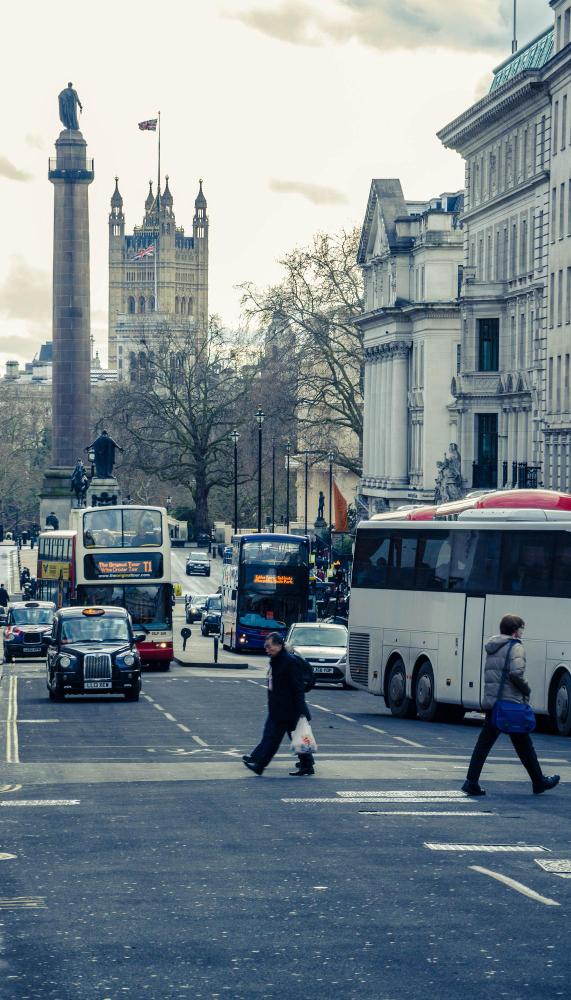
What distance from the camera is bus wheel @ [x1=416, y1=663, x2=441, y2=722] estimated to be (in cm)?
2592

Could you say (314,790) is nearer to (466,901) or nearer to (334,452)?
(466,901)

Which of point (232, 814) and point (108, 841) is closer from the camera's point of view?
point (108, 841)

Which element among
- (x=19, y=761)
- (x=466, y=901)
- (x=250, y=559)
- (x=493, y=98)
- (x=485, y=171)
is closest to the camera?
(x=466, y=901)

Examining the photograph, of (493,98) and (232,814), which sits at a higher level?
(493,98)

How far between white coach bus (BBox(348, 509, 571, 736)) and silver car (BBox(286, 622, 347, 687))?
874 centimetres

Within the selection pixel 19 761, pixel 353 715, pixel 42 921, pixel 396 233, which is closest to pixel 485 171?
pixel 396 233

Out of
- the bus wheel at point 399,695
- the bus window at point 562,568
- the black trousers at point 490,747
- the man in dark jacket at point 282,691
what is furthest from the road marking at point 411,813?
the bus wheel at point 399,695

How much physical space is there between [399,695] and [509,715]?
13013 mm

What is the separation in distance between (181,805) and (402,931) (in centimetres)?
547

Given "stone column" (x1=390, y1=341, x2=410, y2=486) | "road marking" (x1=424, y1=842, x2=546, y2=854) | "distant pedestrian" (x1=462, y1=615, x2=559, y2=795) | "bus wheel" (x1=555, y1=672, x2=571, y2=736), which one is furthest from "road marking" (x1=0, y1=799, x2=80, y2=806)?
"stone column" (x1=390, y1=341, x2=410, y2=486)

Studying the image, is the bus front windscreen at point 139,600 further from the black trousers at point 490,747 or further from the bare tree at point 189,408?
the bare tree at point 189,408

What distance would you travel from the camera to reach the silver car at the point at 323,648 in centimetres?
3803

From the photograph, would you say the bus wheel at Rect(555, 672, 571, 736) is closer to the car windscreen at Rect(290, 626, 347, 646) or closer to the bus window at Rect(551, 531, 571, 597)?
the bus window at Rect(551, 531, 571, 597)

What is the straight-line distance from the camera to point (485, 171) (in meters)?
64.1
